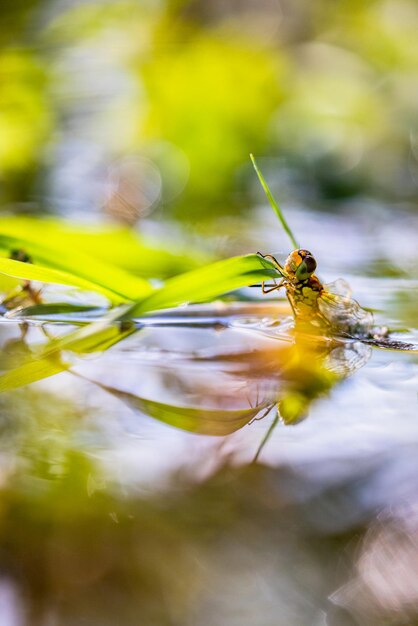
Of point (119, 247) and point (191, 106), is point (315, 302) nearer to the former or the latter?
point (119, 247)

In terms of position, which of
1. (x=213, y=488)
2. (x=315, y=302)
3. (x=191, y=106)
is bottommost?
(x=213, y=488)

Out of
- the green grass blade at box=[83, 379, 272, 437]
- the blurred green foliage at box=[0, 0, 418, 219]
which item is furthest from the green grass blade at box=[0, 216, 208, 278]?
the blurred green foliage at box=[0, 0, 418, 219]

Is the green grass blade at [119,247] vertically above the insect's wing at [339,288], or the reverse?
the green grass blade at [119,247]

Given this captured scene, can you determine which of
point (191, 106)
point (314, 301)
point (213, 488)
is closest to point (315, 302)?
point (314, 301)

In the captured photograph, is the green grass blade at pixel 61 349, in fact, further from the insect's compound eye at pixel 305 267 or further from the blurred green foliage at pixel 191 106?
the blurred green foliage at pixel 191 106

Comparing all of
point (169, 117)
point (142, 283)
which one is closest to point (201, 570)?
point (142, 283)

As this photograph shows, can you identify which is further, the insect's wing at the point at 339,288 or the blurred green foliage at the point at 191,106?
the blurred green foliage at the point at 191,106

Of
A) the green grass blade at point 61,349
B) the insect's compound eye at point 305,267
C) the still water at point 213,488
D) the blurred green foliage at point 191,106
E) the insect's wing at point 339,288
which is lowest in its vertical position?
the still water at point 213,488

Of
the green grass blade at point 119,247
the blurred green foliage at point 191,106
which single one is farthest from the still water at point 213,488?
the blurred green foliage at point 191,106
